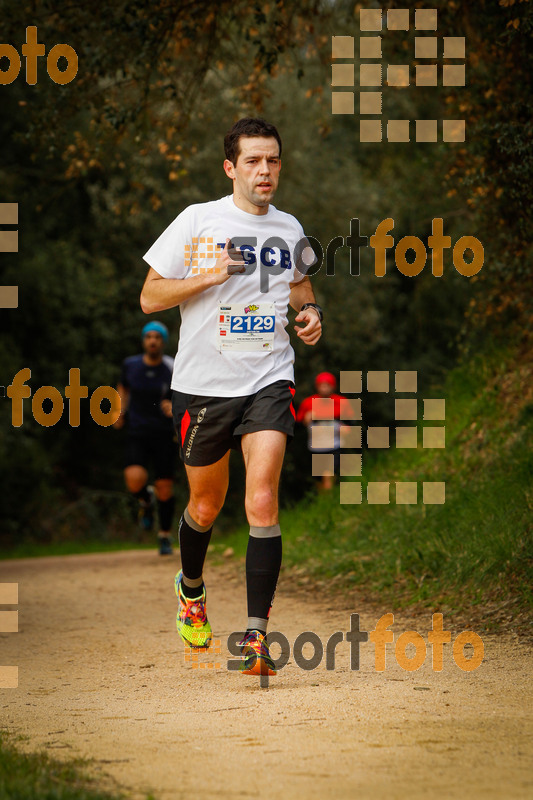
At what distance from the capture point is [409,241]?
1360 centimetres

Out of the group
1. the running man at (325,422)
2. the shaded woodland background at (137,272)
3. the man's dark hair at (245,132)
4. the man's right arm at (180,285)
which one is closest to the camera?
the man's right arm at (180,285)

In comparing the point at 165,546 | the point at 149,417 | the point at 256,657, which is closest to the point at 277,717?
the point at 256,657

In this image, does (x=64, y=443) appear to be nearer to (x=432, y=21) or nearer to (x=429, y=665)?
(x=432, y=21)

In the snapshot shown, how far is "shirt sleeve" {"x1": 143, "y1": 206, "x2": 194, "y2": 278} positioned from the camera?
493 centimetres

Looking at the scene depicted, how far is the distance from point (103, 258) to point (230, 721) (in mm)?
19074

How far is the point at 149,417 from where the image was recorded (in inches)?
432

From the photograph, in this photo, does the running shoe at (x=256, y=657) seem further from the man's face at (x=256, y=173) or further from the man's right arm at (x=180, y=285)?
the man's face at (x=256, y=173)

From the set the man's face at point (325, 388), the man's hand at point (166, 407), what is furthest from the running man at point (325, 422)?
the man's hand at point (166, 407)

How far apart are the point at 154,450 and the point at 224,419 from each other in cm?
632

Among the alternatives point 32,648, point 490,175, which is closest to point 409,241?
point 490,175

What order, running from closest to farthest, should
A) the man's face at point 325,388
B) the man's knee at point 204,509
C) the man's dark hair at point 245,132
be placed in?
the man's dark hair at point 245,132
the man's knee at point 204,509
the man's face at point 325,388

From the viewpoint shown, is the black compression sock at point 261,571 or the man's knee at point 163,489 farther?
the man's knee at point 163,489

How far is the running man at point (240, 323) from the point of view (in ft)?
15.6

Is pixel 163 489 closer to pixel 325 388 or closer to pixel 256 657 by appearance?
pixel 325 388
